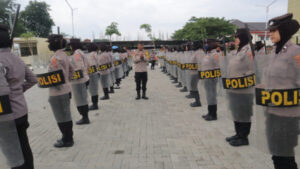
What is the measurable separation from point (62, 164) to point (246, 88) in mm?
3240

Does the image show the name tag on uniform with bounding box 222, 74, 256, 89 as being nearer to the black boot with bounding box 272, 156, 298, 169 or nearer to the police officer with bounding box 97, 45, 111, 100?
the black boot with bounding box 272, 156, 298, 169

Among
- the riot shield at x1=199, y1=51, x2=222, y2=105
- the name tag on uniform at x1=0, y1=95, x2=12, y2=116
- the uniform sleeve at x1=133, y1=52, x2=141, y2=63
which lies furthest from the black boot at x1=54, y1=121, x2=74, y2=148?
the uniform sleeve at x1=133, y1=52, x2=141, y2=63

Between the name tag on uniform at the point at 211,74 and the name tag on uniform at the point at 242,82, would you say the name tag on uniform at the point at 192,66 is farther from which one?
the name tag on uniform at the point at 242,82

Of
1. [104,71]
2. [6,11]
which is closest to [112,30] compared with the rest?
[6,11]

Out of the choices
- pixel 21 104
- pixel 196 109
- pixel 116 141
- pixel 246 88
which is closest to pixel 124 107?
pixel 196 109

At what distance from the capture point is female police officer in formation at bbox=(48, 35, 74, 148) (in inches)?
170

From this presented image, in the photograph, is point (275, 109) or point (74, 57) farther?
point (74, 57)

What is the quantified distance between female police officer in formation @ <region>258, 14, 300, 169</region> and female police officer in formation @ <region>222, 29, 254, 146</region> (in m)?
1.25

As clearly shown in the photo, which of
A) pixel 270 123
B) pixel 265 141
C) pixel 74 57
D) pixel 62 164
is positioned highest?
pixel 74 57

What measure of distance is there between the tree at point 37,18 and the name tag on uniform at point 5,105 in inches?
2902

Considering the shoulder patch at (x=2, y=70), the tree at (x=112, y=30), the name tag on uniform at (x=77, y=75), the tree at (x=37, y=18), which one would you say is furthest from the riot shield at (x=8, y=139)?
the tree at (x=37, y=18)

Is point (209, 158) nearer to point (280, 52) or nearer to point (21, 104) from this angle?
point (280, 52)

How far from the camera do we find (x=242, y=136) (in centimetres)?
428

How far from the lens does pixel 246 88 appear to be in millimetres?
3998
